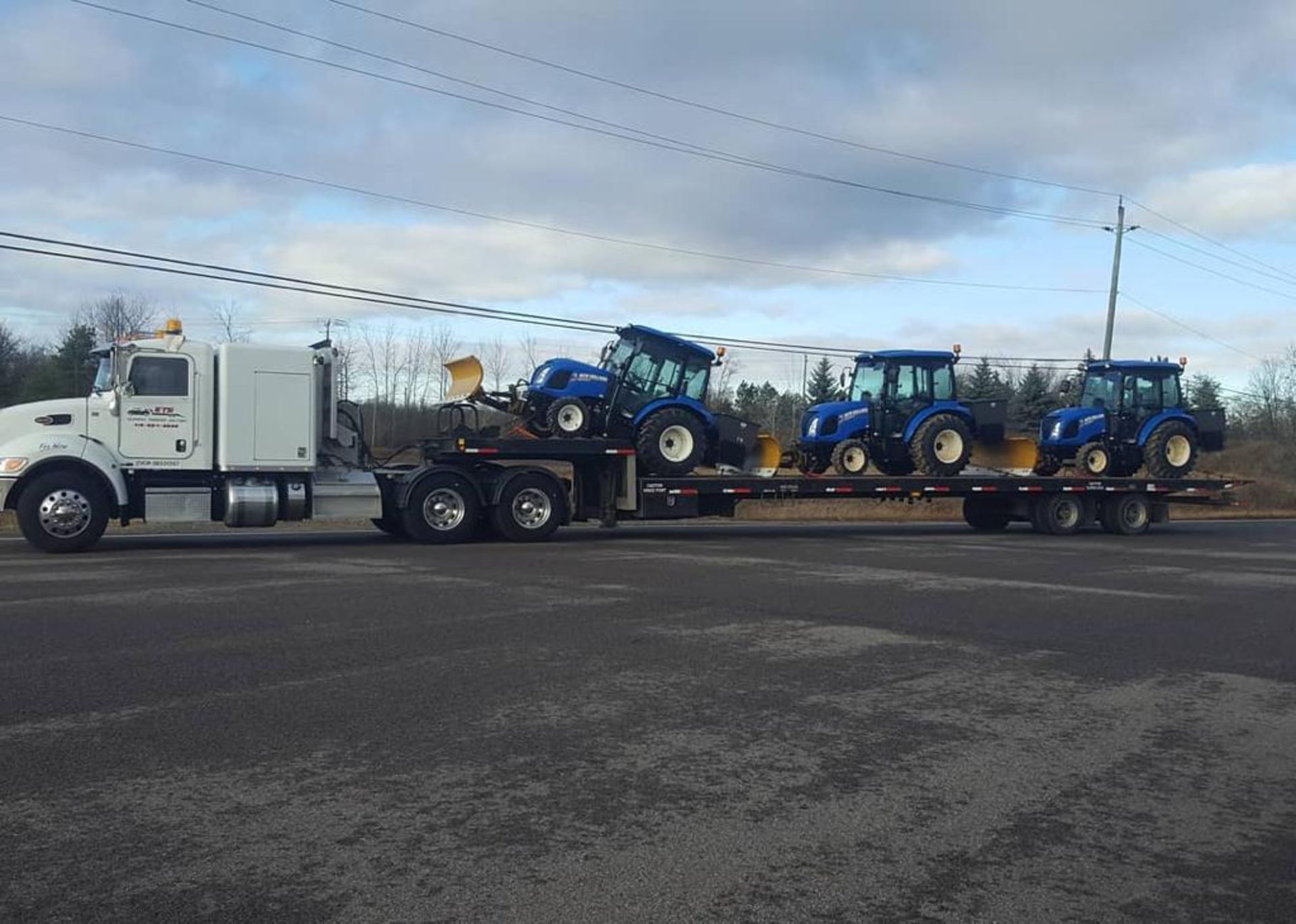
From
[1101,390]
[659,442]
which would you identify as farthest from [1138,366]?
[659,442]

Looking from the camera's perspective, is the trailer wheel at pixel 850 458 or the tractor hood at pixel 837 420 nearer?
the trailer wheel at pixel 850 458

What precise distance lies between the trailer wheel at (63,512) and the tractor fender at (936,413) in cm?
1379

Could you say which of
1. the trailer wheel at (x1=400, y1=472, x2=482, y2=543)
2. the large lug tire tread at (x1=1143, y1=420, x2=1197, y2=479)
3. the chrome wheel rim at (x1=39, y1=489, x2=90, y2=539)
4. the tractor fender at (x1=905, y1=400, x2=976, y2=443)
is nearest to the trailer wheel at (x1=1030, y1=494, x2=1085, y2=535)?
the large lug tire tread at (x1=1143, y1=420, x2=1197, y2=479)

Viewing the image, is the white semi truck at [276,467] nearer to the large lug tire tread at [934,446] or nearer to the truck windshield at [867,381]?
the large lug tire tread at [934,446]

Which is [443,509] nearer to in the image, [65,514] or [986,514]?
[65,514]

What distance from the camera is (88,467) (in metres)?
15.8

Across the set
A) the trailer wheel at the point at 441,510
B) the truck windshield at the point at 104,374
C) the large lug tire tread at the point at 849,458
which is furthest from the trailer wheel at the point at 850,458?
the truck windshield at the point at 104,374

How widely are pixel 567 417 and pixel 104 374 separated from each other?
22.8 feet

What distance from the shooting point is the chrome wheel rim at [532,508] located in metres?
18.7

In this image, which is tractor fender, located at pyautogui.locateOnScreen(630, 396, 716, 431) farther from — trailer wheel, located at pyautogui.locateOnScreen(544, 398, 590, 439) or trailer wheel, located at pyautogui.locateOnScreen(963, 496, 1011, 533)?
trailer wheel, located at pyautogui.locateOnScreen(963, 496, 1011, 533)

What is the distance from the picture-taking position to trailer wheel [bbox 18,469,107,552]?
1536 centimetres

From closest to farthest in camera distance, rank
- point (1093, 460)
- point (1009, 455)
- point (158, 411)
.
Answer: point (158, 411) < point (1009, 455) < point (1093, 460)

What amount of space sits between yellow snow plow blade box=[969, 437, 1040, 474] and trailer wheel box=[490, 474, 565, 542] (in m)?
9.30

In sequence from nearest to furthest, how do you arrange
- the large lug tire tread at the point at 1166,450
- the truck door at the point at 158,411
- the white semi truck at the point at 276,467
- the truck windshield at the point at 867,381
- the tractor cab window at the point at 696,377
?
the white semi truck at the point at 276,467 < the truck door at the point at 158,411 < the tractor cab window at the point at 696,377 < the truck windshield at the point at 867,381 < the large lug tire tread at the point at 1166,450
